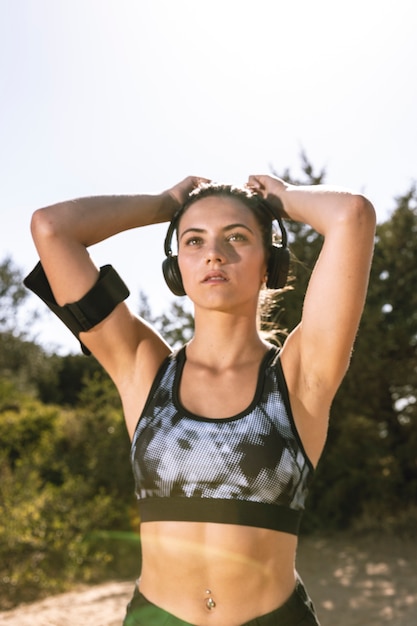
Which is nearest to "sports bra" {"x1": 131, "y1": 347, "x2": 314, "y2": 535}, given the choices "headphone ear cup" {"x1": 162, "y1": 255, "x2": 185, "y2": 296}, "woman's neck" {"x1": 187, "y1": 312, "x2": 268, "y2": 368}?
"woman's neck" {"x1": 187, "y1": 312, "x2": 268, "y2": 368}

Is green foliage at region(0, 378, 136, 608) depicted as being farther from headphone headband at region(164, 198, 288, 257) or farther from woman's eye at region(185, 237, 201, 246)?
woman's eye at region(185, 237, 201, 246)

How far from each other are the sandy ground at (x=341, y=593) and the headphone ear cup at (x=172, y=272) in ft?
15.4

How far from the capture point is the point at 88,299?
2.21 m

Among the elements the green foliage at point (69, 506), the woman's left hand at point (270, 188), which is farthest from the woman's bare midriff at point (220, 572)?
the green foliage at point (69, 506)

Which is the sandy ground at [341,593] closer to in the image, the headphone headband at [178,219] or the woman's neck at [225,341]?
the woman's neck at [225,341]

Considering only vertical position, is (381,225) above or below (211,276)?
below

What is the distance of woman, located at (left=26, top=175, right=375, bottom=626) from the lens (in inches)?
77.4

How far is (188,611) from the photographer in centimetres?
196

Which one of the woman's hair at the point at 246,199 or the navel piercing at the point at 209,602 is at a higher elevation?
the woman's hair at the point at 246,199

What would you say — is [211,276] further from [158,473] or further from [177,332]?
[177,332]

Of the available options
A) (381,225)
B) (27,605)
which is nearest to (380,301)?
(381,225)

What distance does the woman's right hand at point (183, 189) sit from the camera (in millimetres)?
2461

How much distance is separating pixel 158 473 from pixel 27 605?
551cm

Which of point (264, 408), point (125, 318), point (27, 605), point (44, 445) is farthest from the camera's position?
point (44, 445)
